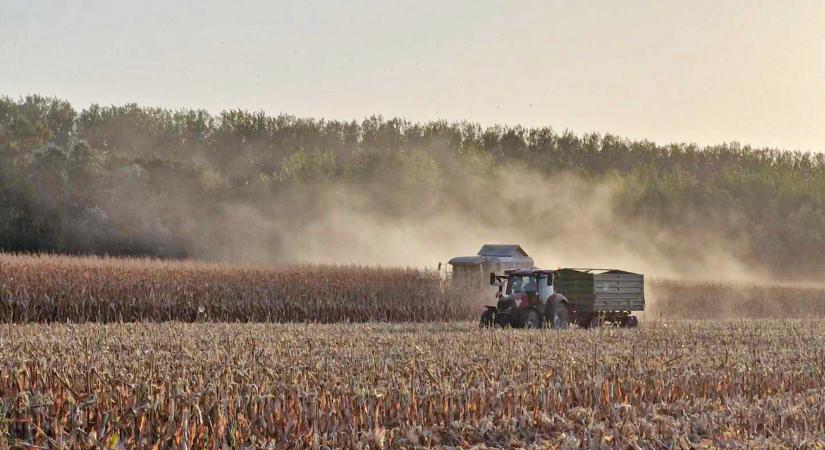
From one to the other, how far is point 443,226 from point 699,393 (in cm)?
5083

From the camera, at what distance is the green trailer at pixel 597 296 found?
27.5 meters

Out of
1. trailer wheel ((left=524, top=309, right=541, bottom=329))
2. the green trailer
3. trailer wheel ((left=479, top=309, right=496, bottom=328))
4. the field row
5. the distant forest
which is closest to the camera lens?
trailer wheel ((left=524, top=309, right=541, bottom=329))

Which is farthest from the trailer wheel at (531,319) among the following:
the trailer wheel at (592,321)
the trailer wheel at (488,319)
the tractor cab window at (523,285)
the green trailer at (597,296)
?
the trailer wheel at (592,321)

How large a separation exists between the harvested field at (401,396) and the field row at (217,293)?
33.0 feet

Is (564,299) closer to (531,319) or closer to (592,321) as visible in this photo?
(531,319)

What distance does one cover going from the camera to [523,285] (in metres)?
25.9

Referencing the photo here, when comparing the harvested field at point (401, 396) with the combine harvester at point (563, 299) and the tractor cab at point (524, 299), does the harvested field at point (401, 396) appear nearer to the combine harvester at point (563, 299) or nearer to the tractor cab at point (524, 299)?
the tractor cab at point (524, 299)

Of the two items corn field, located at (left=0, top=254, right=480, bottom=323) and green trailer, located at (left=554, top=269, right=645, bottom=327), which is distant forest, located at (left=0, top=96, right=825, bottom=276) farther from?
green trailer, located at (left=554, top=269, right=645, bottom=327)

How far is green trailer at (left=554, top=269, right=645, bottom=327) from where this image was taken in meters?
27.5

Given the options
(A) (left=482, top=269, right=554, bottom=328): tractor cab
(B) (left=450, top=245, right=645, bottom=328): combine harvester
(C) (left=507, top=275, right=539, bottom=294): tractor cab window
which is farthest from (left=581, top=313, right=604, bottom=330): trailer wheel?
(C) (left=507, top=275, right=539, bottom=294): tractor cab window

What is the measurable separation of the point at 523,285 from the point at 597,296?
2725 mm

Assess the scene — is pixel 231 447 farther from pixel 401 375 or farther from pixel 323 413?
pixel 401 375

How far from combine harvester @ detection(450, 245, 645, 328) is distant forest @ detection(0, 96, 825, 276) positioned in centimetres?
3020

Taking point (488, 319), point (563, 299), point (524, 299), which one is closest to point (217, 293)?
point (488, 319)
